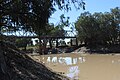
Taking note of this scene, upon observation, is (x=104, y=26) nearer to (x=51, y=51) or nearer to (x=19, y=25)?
(x=51, y=51)

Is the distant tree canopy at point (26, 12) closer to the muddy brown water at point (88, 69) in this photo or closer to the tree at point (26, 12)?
the tree at point (26, 12)

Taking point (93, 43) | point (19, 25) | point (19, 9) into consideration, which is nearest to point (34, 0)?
point (19, 9)

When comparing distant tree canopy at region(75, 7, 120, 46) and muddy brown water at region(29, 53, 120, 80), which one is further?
distant tree canopy at region(75, 7, 120, 46)

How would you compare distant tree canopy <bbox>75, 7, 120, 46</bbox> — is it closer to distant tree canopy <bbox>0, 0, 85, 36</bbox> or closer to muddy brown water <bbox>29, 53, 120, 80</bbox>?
muddy brown water <bbox>29, 53, 120, 80</bbox>

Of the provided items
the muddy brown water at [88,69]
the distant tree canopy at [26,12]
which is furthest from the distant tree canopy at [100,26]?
the distant tree canopy at [26,12]

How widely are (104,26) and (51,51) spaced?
1421cm

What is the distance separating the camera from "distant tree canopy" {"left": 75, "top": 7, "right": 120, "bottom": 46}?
63156 mm

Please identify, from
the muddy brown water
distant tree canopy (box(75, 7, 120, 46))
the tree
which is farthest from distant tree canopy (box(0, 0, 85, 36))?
distant tree canopy (box(75, 7, 120, 46))

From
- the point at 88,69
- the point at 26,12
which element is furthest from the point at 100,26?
the point at 26,12

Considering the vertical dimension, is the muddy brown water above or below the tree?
below

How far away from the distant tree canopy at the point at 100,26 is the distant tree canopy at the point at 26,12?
5186cm

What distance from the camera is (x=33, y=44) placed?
8362 centimetres

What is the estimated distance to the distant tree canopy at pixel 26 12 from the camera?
1086 cm

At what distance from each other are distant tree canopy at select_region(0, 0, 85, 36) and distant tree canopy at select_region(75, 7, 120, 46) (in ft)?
170
